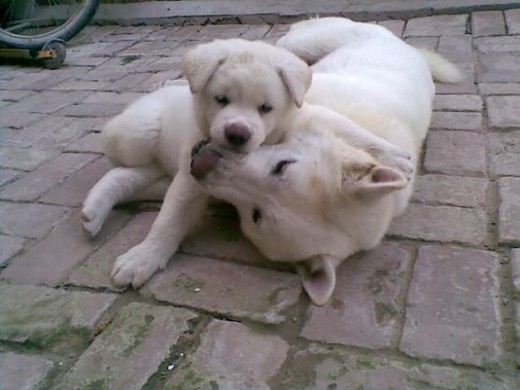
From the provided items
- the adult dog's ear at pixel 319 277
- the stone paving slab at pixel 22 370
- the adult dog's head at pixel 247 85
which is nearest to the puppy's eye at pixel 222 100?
the adult dog's head at pixel 247 85

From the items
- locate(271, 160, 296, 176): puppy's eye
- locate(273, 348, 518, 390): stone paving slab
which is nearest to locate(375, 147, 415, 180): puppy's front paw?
locate(271, 160, 296, 176): puppy's eye

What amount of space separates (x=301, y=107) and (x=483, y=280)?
99 centimetres

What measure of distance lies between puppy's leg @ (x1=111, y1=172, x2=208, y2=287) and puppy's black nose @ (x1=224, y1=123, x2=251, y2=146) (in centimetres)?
34

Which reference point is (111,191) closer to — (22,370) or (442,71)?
(22,370)

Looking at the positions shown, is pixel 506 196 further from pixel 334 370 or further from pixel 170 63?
pixel 170 63

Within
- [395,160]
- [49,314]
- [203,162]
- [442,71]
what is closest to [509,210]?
[395,160]

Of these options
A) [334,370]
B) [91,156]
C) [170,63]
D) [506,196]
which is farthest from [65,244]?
[170,63]

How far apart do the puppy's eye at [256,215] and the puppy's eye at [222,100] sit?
49cm

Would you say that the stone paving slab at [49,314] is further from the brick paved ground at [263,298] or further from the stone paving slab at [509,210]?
the stone paving slab at [509,210]

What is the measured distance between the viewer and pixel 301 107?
8.24ft

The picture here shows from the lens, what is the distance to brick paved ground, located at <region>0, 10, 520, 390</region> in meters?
1.87

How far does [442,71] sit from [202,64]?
2.27 m

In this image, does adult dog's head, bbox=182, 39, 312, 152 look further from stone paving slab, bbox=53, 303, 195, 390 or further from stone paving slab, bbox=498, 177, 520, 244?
stone paving slab, bbox=498, 177, 520, 244

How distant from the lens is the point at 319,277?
2209 mm
